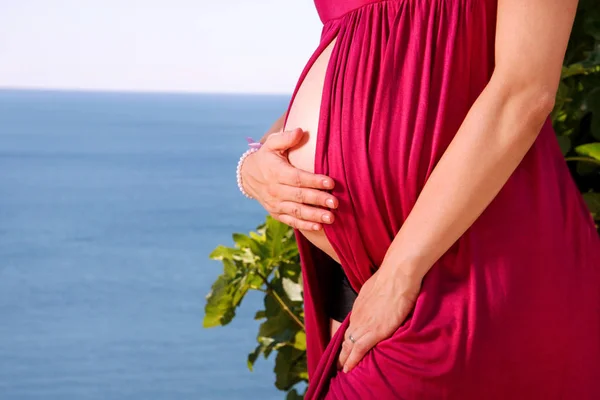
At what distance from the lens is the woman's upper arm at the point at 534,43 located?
951 millimetres

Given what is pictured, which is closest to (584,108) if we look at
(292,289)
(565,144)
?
(565,144)

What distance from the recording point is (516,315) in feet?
3.23

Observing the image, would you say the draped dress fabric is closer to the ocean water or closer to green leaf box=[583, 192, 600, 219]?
green leaf box=[583, 192, 600, 219]

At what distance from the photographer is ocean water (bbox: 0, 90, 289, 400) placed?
14.4 feet

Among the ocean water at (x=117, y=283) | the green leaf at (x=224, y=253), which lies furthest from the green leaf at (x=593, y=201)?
the ocean water at (x=117, y=283)

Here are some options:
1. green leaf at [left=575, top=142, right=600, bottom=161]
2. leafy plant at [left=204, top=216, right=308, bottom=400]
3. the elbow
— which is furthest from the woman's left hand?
leafy plant at [left=204, top=216, right=308, bottom=400]

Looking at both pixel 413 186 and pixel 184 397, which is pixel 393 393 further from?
pixel 184 397

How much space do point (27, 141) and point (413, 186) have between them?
1475cm

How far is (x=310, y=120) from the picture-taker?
111 centimetres

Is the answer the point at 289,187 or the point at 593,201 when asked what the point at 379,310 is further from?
the point at 593,201

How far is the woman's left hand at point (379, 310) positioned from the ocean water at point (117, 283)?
323 centimetres

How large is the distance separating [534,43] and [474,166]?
0.13 metres

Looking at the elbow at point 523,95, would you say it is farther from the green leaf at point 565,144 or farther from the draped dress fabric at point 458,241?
the green leaf at point 565,144

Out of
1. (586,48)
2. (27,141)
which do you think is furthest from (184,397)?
(27,141)
